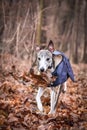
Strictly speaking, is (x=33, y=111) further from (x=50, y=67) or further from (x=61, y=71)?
(x=61, y=71)

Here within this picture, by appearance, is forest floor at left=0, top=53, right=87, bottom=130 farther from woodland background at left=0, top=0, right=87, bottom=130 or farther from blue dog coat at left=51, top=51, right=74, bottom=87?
blue dog coat at left=51, top=51, right=74, bottom=87

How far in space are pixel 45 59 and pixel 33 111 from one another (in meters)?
1.33

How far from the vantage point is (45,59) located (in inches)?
382

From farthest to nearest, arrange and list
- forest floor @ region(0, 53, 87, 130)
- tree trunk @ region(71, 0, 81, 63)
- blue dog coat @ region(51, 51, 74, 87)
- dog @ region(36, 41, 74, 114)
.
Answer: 1. tree trunk @ region(71, 0, 81, 63)
2. blue dog coat @ region(51, 51, 74, 87)
3. dog @ region(36, 41, 74, 114)
4. forest floor @ region(0, 53, 87, 130)

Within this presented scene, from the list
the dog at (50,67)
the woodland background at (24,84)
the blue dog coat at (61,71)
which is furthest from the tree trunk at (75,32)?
the dog at (50,67)

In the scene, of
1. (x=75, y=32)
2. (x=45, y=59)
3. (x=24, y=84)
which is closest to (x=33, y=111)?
(x=45, y=59)

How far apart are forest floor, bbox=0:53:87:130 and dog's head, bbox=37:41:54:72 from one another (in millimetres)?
970

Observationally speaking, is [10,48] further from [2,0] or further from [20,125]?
[20,125]

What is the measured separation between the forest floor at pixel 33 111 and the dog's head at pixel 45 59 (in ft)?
3.18

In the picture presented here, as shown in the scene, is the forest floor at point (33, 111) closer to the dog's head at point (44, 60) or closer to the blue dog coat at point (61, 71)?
the blue dog coat at point (61, 71)

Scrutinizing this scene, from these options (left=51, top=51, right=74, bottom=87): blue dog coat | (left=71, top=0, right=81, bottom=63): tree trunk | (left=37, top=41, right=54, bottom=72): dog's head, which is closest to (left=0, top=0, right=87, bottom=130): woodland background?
(left=51, top=51, right=74, bottom=87): blue dog coat

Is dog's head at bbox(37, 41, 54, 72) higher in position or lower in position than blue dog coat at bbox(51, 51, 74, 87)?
higher

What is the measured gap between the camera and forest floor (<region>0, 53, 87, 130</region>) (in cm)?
782

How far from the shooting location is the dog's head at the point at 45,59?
953 centimetres
